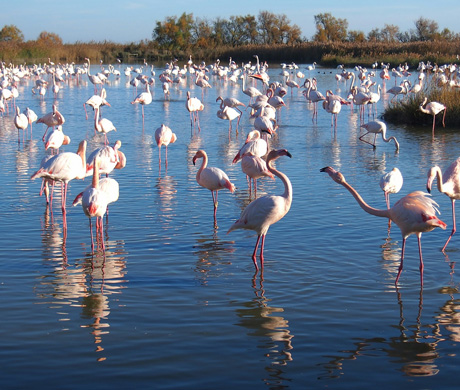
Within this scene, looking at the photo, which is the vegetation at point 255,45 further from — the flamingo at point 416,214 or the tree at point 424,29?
the flamingo at point 416,214

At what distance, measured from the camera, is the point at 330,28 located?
73.6 meters

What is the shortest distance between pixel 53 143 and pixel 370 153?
5.93 metres

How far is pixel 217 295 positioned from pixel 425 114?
12689mm

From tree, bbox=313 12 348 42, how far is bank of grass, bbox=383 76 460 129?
5783cm

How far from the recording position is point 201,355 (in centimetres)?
416

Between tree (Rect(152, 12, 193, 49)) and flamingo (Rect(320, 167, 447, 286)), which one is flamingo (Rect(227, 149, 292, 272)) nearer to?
flamingo (Rect(320, 167, 447, 286))

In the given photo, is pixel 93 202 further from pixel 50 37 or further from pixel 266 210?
pixel 50 37

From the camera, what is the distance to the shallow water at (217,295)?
3.99 m

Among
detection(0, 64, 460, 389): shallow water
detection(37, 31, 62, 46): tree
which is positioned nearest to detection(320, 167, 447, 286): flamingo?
detection(0, 64, 460, 389): shallow water

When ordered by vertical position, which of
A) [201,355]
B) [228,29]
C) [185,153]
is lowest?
[201,355]

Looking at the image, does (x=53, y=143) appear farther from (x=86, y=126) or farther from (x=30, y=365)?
(x=30, y=365)

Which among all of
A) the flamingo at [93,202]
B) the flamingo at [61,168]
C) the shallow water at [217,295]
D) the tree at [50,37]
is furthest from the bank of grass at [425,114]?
the tree at [50,37]

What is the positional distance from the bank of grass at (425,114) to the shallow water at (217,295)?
7.01m

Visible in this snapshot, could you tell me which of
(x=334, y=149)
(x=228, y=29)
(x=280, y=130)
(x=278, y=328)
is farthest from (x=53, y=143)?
(x=228, y=29)
